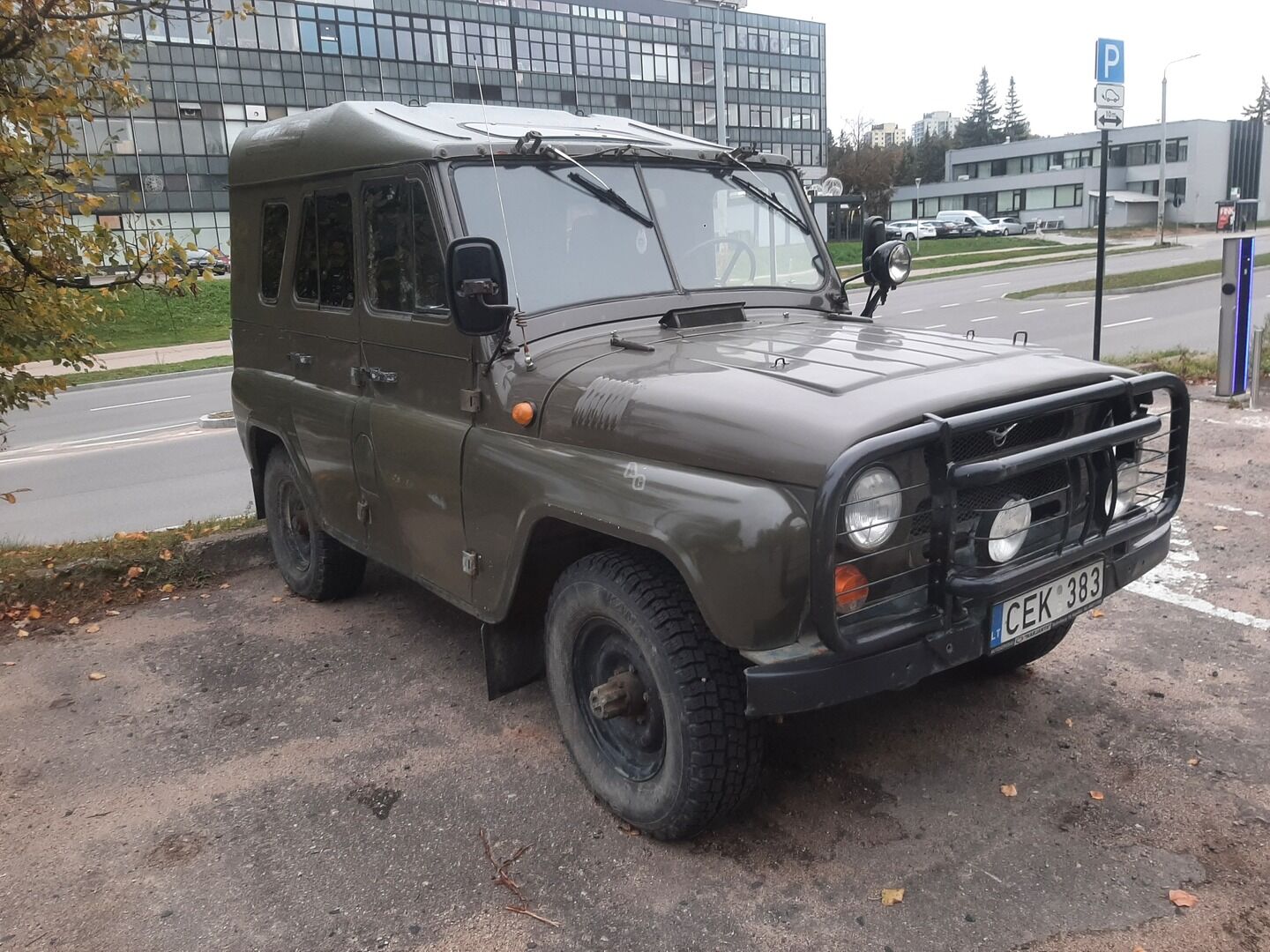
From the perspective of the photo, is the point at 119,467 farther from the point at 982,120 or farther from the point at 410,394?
the point at 982,120

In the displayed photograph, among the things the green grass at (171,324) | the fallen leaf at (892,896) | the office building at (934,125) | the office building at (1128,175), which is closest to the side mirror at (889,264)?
the fallen leaf at (892,896)

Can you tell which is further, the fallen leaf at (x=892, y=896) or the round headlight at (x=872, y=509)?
the fallen leaf at (x=892, y=896)

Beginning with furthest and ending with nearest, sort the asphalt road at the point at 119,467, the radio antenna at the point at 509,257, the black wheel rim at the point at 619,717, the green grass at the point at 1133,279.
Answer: the green grass at the point at 1133,279 < the asphalt road at the point at 119,467 < the radio antenna at the point at 509,257 < the black wheel rim at the point at 619,717

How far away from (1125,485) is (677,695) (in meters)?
1.73

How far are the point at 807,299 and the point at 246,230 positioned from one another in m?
3.04

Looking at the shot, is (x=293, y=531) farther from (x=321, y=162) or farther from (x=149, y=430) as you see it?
(x=149, y=430)

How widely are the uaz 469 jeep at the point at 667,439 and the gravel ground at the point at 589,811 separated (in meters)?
0.30

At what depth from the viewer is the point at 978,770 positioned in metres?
3.57

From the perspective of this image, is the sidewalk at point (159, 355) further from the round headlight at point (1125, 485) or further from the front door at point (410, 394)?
the round headlight at point (1125, 485)

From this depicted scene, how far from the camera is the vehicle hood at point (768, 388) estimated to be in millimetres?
2748

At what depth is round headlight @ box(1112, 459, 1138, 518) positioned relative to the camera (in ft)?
11.2

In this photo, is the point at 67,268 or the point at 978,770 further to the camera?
the point at 67,268

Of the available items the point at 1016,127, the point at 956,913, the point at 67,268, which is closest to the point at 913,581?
the point at 956,913

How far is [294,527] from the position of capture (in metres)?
5.60
